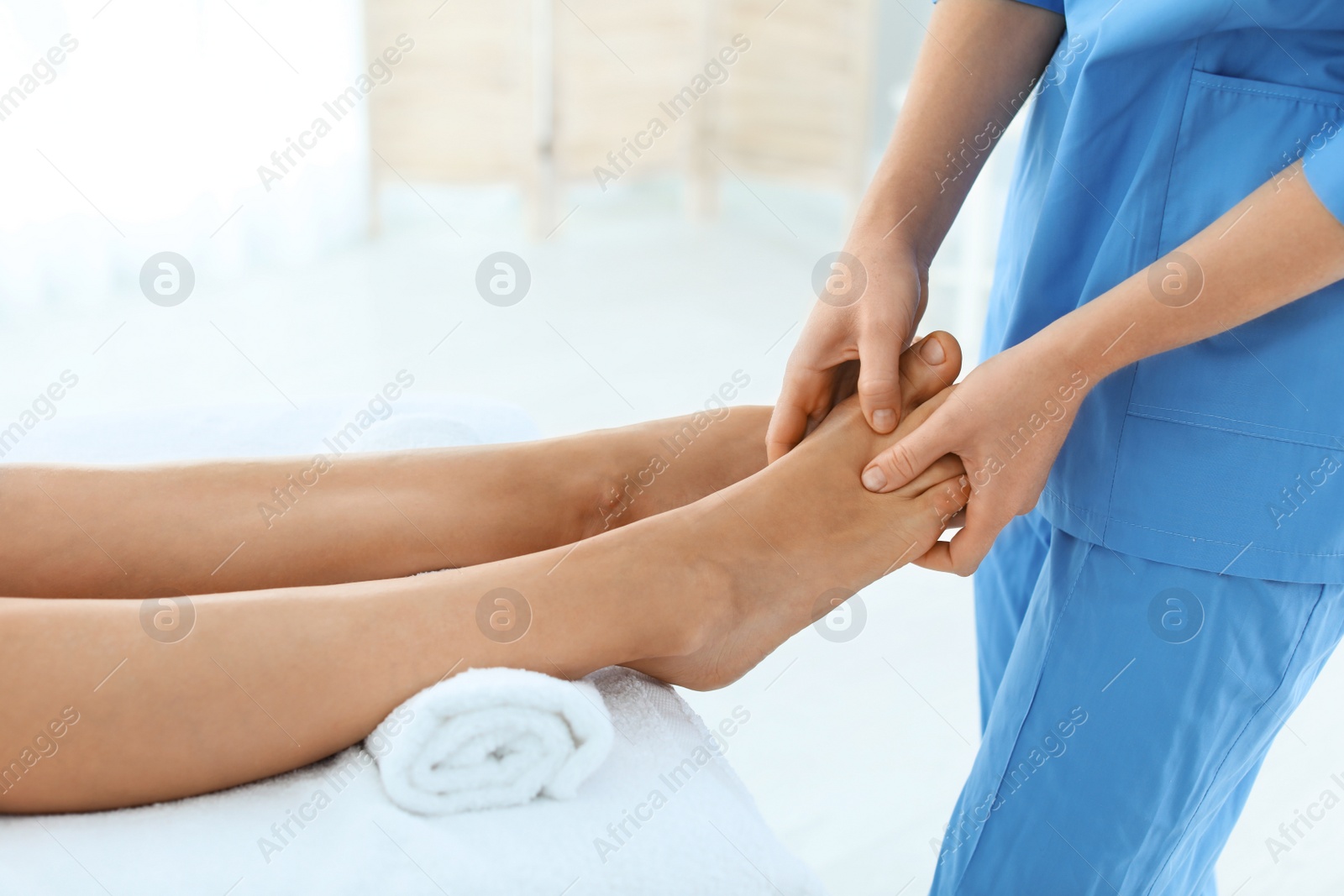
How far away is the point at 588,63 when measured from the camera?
12.5 ft

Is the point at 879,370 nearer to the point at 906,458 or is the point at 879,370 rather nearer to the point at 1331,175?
the point at 906,458

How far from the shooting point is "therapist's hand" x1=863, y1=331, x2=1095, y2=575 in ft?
2.56

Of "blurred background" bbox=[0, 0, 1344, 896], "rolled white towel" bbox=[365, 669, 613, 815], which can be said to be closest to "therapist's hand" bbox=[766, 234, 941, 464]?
"rolled white towel" bbox=[365, 669, 613, 815]

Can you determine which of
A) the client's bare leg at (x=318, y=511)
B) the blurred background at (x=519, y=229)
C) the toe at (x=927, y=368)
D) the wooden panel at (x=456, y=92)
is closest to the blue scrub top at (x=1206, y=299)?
the toe at (x=927, y=368)

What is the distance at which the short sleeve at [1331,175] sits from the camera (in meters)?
0.67

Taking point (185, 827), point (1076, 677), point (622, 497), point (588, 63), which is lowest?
point (185, 827)

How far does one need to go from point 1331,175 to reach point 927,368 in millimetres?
343

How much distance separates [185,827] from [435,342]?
2.31 metres

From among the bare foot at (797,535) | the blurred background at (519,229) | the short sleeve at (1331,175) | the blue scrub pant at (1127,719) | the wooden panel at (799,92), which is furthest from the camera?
the wooden panel at (799,92)

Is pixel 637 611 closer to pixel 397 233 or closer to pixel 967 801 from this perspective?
pixel 967 801

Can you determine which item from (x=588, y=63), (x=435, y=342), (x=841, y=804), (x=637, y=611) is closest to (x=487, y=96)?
(x=588, y=63)

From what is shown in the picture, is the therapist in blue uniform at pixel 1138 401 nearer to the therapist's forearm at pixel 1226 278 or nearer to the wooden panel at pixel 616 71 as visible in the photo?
the therapist's forearm at pixel 1226 278

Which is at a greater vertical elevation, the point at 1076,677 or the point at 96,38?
the point at 1076,677

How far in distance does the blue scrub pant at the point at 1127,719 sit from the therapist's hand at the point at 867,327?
7.3 inches
